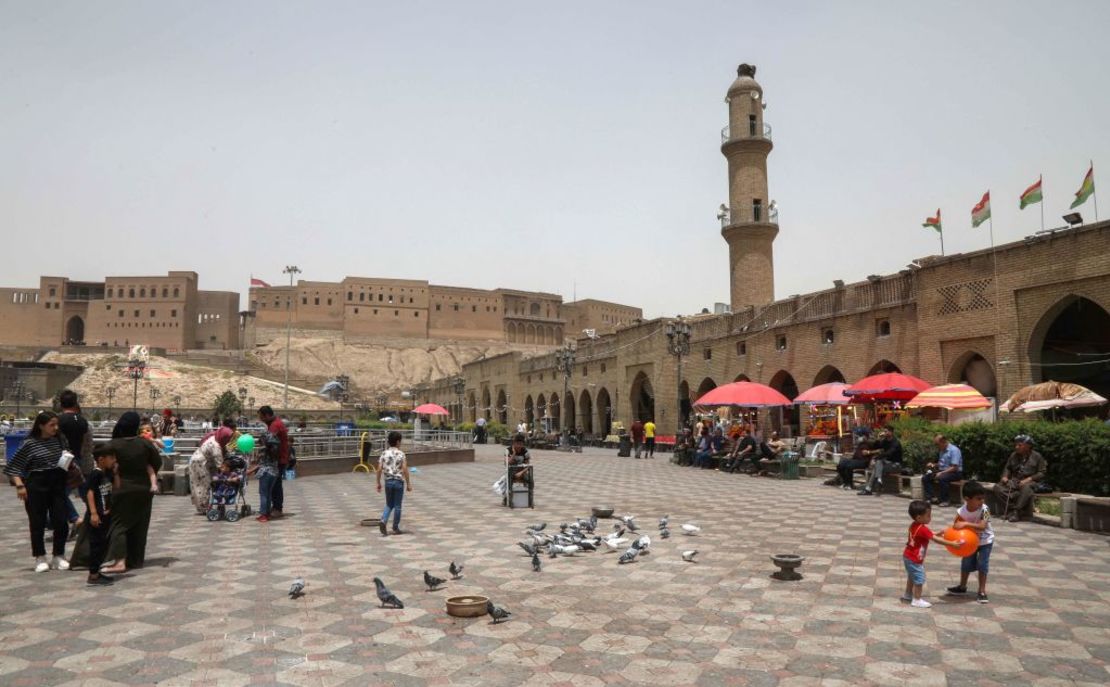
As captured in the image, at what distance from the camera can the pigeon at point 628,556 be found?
22.8 ft

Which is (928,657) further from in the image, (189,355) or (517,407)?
(189,355)

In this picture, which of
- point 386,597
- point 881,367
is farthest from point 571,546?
point 881,367

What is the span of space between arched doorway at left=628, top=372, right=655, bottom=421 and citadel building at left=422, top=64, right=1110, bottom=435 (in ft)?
0.20

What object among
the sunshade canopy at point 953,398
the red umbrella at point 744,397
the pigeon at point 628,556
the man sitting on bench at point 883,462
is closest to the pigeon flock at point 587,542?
the pigeon at point 628,556

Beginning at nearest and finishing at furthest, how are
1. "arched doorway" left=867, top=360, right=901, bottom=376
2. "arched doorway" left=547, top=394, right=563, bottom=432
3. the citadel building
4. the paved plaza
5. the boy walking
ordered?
1. the paved plaza
2. the boy walking
3. the citadel building
4. "arched doorway" left=867, top=360, right=901, bottom=376
5. "arched doorway" left=547, top=394, right=563, bottom=432

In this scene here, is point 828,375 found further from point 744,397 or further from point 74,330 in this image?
point 74,330

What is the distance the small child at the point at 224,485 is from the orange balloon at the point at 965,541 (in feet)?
27.8

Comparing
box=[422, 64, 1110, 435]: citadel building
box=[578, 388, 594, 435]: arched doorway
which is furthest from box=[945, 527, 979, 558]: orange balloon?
box=[578, 388, 594, 435]: arched doorway

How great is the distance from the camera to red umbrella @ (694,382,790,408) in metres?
19.7

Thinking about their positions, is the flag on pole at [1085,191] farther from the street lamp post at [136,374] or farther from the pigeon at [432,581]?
the street lamp post at [136,374]

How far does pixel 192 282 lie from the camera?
86.8 metres

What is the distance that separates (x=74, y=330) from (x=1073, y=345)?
96965 mm

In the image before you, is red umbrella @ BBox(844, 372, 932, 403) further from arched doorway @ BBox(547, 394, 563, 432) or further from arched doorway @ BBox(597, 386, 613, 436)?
arched doorway @ BBox(547, 394, 563, 432)

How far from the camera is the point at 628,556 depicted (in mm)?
6949
